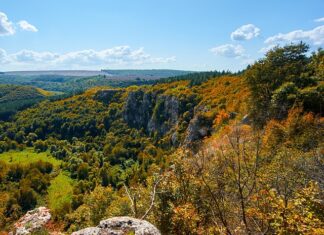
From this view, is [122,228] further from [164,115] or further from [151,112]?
[151,112]

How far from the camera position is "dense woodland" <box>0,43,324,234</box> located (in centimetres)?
1473

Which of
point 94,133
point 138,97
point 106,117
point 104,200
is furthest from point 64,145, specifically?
point 104,200

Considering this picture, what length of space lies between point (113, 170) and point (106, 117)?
56380 mm

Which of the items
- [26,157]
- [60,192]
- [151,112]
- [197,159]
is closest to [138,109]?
[151,112]

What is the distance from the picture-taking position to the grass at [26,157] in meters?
171

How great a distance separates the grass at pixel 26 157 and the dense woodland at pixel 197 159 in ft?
2.19

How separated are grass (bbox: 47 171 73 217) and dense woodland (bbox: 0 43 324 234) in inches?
24.7

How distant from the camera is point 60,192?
440ft

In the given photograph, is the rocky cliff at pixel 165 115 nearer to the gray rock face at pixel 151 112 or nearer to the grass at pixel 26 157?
the gray rock face at pixel 151 112

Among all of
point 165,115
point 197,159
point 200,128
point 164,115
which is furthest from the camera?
point 164,115

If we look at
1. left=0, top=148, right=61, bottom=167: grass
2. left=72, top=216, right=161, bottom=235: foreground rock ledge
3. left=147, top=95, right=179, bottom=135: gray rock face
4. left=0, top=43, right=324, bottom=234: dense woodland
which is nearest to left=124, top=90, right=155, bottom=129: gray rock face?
left=0, top=43, right=324, bottom=234: dense woodland

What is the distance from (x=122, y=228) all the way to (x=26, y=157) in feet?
609

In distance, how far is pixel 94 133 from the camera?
614 ft

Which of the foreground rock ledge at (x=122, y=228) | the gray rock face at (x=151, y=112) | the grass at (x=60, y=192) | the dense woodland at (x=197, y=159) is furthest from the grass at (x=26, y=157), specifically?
the foreground rock ledge at (x=122, y=228)
